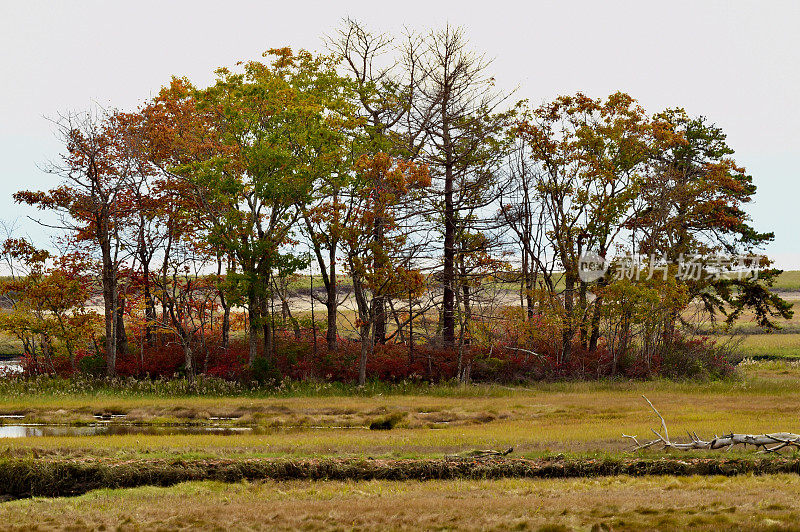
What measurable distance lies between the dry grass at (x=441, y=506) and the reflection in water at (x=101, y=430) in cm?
796

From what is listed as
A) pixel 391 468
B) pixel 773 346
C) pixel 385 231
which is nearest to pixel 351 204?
pixel 385 231

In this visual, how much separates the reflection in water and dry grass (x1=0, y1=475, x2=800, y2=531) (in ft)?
26.1

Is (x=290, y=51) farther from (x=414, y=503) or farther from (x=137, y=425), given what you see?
(x=414, y=503)

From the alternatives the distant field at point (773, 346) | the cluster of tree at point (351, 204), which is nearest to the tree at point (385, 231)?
the cluster of tree at point (351, 204)

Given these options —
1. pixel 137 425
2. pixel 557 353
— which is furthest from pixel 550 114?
pixel 137 425

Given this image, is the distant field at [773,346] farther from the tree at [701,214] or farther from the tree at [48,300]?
the tree at [48,300]

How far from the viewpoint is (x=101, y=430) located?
23344 millimetres

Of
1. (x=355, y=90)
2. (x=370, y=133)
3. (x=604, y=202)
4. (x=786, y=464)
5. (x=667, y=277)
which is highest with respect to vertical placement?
(x=355, y=90)

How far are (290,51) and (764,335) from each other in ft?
151

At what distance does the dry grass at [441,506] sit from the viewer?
12.2 meters

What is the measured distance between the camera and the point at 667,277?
35375 mm

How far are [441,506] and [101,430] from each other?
13765 millimetres

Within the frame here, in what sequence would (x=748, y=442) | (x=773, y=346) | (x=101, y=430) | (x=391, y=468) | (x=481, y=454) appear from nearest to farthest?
(x=391, y=468) < (x=748, y=442) < (x=481, y=454) < (x=101, y=430) < (x=773, y=346)

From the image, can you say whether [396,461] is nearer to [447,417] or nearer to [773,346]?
[447,417]
